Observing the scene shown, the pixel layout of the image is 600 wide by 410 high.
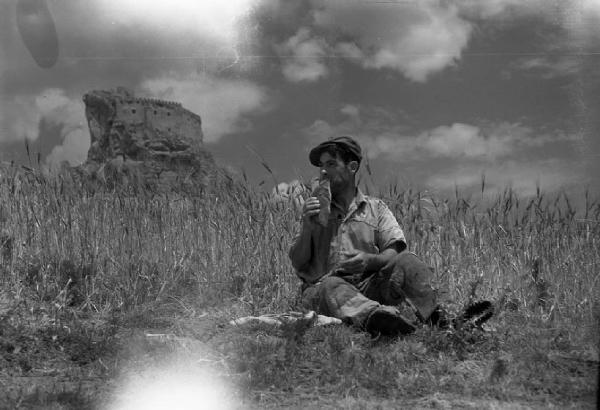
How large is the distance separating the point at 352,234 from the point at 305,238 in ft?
1.23

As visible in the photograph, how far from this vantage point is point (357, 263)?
461cm

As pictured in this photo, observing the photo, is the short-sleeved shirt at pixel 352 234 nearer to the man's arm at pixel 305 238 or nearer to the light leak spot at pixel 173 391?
the man's arm at pixel 305 238

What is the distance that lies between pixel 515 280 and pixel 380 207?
5.80 feet

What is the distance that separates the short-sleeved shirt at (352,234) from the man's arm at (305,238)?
0.15 feet

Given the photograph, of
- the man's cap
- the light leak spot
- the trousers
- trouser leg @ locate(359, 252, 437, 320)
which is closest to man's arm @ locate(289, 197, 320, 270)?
the trousers

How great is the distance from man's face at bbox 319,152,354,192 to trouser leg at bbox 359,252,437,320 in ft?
2.34

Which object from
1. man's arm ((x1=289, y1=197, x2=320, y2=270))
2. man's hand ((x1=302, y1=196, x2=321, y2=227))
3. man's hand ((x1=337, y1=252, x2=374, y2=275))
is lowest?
man's hand ((x1=337, y1=252, x2=374, y2=275))

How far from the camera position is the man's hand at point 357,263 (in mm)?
4605

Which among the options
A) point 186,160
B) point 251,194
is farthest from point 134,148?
point 251,194

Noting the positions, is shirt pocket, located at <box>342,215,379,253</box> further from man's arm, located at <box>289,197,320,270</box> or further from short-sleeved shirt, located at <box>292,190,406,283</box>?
man's arm, located at <box>289,197,320,270</box>

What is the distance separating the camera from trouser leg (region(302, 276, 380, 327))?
176 inches

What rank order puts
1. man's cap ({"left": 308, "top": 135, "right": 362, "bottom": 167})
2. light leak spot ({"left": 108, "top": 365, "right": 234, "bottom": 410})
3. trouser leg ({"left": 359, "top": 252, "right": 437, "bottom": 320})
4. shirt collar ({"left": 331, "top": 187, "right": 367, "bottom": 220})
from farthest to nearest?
shirt collar ({"left": 331, "top": 187, "right": 367, "bottom": 220})
man's cap ({"left": 308, "top": 135, "right": 362, "bottom": 167})
trouser leg ({"left": 359, "top": 252, "right": 437, "bottom": 320})
light leak spot ({"left": 108, "top": 365, "right": 234, "bottom": 410})

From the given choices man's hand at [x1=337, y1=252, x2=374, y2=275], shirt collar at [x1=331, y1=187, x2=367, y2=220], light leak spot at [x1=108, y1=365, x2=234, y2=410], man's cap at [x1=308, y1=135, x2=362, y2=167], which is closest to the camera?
light leak spot at [x1=108, y1=365, x2=234, y2=410]

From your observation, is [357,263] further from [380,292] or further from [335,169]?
[335,169]
